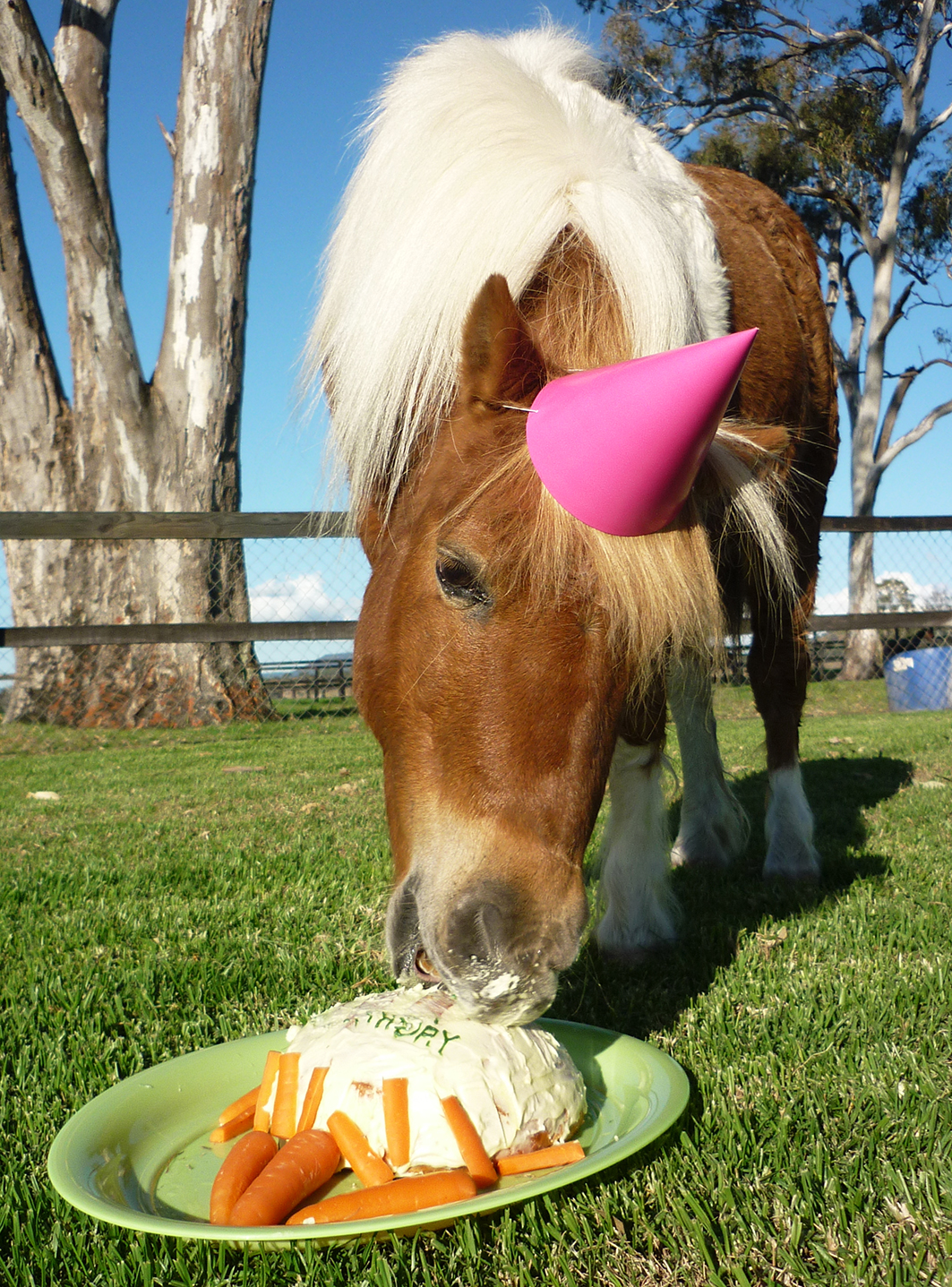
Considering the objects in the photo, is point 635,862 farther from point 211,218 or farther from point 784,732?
point 211,218

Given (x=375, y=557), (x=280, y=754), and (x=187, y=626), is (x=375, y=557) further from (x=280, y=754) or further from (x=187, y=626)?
(x=187, y=626)

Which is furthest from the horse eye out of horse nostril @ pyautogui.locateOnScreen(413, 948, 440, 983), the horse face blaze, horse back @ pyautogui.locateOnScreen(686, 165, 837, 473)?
horse back @ pyautogui.locateOnScreen(686, 165, 837, 473)

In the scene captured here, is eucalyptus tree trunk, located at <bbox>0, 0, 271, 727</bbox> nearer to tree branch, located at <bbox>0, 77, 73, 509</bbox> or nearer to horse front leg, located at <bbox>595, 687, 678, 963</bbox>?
tree branch, located at <bbox>0, 77, 73, 509</bbox>

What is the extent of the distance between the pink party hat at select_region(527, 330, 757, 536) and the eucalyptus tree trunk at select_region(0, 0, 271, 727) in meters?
7.44

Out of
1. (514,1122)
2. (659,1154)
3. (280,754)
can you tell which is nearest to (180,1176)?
(514,1122)

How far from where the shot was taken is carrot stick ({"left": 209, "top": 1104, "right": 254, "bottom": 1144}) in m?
1.54

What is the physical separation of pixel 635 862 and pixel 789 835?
1.05 meters

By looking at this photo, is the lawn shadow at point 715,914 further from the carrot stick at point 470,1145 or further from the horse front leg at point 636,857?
the carrot stick at point 470,1145

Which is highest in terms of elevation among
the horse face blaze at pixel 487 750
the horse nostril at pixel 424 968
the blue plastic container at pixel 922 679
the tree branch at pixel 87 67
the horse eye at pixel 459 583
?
the tree branch at pixel 87 67

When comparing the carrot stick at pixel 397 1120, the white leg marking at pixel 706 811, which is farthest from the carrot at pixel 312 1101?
the white leg marking at pixel 706 811

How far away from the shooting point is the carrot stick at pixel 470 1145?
4.49ft

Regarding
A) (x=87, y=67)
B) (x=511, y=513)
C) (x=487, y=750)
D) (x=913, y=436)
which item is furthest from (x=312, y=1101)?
(x=913, y=436)

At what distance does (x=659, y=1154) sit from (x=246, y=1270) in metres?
0.65

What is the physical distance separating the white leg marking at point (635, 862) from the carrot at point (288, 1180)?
1277 mm
